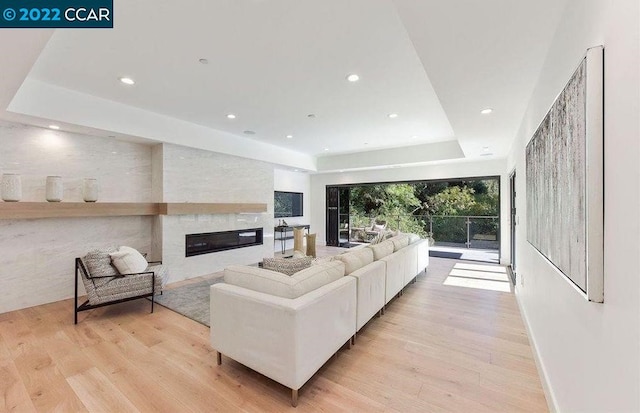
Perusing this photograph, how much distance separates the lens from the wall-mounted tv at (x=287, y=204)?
7.75 meters

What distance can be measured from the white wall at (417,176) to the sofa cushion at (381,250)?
3926mm

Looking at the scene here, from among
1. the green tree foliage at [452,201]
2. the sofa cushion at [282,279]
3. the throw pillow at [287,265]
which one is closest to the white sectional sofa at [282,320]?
A: the sofa cushion at [282,279]

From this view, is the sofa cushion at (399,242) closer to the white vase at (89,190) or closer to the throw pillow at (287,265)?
the throw pillow at (287,265)

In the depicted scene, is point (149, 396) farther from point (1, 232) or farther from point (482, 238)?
point (482, 238)

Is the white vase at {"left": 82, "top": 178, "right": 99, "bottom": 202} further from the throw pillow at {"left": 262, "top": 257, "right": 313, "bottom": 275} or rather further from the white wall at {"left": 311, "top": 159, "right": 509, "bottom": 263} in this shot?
Answer: the white wall at {"left": 311, "top": 159, "right": 509, "bottom": 263}

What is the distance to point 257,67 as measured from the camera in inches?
116

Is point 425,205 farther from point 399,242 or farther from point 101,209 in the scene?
point 101,209

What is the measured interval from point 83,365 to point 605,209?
3.62 metres

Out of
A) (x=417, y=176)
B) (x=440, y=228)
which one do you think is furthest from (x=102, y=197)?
(x=440, y=228)

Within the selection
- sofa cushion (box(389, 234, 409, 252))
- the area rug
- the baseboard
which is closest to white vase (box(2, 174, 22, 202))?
the area rug

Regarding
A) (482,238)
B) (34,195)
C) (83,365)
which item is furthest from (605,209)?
(482,238)

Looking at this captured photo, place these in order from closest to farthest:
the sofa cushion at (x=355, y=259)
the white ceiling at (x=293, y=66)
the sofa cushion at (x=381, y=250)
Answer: the white ceiling at (x=293, y=66)
the sofa cushion at (x=355, y=259)
the sofa cushion at (x=381, y=250)

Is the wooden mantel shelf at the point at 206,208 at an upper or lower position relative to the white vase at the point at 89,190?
lower

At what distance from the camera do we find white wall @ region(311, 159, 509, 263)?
248 inches
